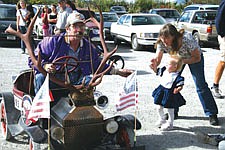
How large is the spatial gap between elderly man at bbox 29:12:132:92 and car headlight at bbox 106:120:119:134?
568 millimetres

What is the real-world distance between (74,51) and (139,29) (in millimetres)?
10939

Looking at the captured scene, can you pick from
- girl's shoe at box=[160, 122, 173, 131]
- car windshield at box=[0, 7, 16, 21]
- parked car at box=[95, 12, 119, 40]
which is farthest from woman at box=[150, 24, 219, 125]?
parked car at box=[95, 12, 119, 40]

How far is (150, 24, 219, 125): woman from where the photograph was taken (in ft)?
17.6

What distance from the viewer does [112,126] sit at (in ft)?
14.8

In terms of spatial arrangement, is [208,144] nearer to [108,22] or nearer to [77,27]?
[77,27]

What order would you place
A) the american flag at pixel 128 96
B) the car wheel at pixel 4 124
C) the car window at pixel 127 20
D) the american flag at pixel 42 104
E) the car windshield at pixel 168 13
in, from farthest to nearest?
the car windshield at pixel 168 13 → the car window at pixel 127 20 → the car wheel at pixel 4 124 → the american flag at pixel 128 96 → the american flag at pixel 42 104

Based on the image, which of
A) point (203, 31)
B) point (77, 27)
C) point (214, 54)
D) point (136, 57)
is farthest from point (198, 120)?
point (203, 31)

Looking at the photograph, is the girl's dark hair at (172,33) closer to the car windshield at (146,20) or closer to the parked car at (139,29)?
the parked car at (139,29)

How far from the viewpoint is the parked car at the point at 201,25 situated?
1590cm

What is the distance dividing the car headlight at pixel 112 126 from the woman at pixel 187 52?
51.0 inches

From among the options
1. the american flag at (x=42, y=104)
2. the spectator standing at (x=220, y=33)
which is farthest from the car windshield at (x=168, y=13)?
the american flag at (x=42, y=104)

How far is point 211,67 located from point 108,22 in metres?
9.62

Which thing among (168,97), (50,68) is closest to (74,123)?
(50,68)

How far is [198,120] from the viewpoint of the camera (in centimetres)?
622
